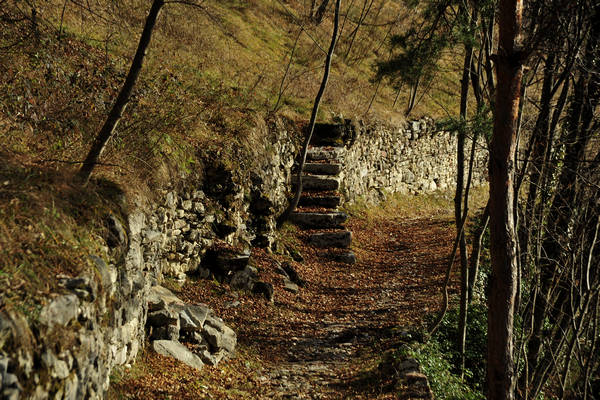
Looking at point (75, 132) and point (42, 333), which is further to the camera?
point (75, 132)

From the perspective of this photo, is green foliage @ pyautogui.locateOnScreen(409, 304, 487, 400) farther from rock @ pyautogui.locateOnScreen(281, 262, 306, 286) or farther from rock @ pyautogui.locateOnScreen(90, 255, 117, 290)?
rock @ pyautogui.locateOnScreen(90, 255, 117, 290)

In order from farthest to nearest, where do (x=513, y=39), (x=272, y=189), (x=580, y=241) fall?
(x=272, y=189)
(x=580, y=241)
(x=513, y=39)

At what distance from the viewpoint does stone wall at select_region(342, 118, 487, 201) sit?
1680cm

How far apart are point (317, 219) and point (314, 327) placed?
192 inches

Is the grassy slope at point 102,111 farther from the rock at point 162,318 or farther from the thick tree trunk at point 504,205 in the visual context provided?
the thick tree trunk at point 504,205

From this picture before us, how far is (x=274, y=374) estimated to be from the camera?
689cm

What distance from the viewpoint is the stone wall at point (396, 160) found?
661 inches

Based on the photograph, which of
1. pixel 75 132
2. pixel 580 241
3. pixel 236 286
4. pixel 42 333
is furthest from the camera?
pixel 236 286

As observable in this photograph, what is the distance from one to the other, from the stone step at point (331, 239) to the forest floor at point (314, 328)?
1.10 ft

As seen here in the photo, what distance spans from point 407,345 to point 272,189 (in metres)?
6.15

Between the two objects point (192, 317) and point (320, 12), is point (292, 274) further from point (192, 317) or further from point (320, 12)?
point (320, 12)

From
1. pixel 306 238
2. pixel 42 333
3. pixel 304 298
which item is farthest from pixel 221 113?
pixel 42 333

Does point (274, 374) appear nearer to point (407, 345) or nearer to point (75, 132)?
point (407, 345)

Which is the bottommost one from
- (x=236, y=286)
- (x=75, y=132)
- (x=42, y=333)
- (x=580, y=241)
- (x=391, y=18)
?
(x=236, y=286)
